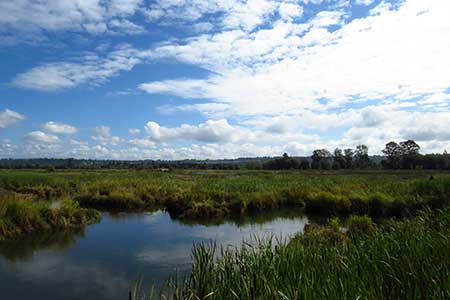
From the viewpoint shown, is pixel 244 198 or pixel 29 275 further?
pixel 244 198

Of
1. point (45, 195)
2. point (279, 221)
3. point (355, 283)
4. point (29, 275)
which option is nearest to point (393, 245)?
point (355, 283)

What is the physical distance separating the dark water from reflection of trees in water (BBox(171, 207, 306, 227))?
0.56 ft

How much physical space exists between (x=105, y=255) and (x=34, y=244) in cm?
293

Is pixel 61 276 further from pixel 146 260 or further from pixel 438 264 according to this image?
pixel 438 264

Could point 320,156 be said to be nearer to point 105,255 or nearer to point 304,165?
point 304,165

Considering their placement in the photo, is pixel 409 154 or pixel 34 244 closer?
pixel 34 244

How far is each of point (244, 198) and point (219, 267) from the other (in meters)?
16.4

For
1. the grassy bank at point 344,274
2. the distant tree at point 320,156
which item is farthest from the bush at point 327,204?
the distant tree at point 320,156

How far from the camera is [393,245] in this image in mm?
6414

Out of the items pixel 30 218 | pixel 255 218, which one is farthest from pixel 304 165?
pixel 30 218

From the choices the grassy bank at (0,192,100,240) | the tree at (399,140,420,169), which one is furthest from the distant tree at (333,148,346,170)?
the grassy bank at (0,192,100,240)

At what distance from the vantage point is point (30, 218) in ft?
49.5

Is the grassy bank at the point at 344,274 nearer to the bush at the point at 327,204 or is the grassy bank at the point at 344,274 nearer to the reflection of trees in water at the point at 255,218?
the reflection of trees in water at the point at 255,218

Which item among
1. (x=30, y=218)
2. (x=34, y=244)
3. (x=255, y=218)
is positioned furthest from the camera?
(x=255, y=218)
